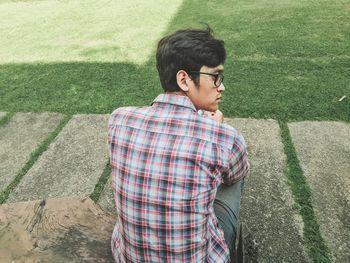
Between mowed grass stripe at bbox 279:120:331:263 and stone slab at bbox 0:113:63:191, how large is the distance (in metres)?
2.30

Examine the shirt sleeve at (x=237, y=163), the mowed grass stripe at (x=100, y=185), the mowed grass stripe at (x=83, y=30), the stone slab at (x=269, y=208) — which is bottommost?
the mowed grass stripe at (x=83, y=30)

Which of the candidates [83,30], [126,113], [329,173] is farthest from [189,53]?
[83,30]

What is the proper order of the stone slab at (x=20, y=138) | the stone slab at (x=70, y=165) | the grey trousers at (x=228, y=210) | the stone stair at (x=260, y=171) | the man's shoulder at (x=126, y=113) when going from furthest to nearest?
1. the stone slab at (x=20, y=138)
2. the stone slab at (x=70, y=165)
3. the stone stair at (x=260, y=171)
4. the grey trousers at (x=228, y=210)
5. the man's shoulder at (x=126, y=113)

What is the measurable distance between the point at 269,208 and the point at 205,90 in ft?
4.23

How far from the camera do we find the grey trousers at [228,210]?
1839mm

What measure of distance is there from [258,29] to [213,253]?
189 inches

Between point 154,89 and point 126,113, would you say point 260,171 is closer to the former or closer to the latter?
point 126,113

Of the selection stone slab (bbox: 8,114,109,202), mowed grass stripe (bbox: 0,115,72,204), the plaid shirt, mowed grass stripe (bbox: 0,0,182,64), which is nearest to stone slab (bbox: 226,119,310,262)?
the plaid shirt

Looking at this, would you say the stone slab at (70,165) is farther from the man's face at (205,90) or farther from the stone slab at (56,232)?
the man's face at (205,90)

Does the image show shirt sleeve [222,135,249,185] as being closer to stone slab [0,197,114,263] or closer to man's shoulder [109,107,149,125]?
man's shoulder [109,107,149,125]

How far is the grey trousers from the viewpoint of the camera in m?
1.84

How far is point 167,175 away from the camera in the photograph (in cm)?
142

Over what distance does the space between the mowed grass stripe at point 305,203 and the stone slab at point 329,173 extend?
3cm

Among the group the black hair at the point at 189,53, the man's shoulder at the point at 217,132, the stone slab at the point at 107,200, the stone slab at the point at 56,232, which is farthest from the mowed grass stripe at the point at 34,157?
the man's shoulder at the point at 217,132
